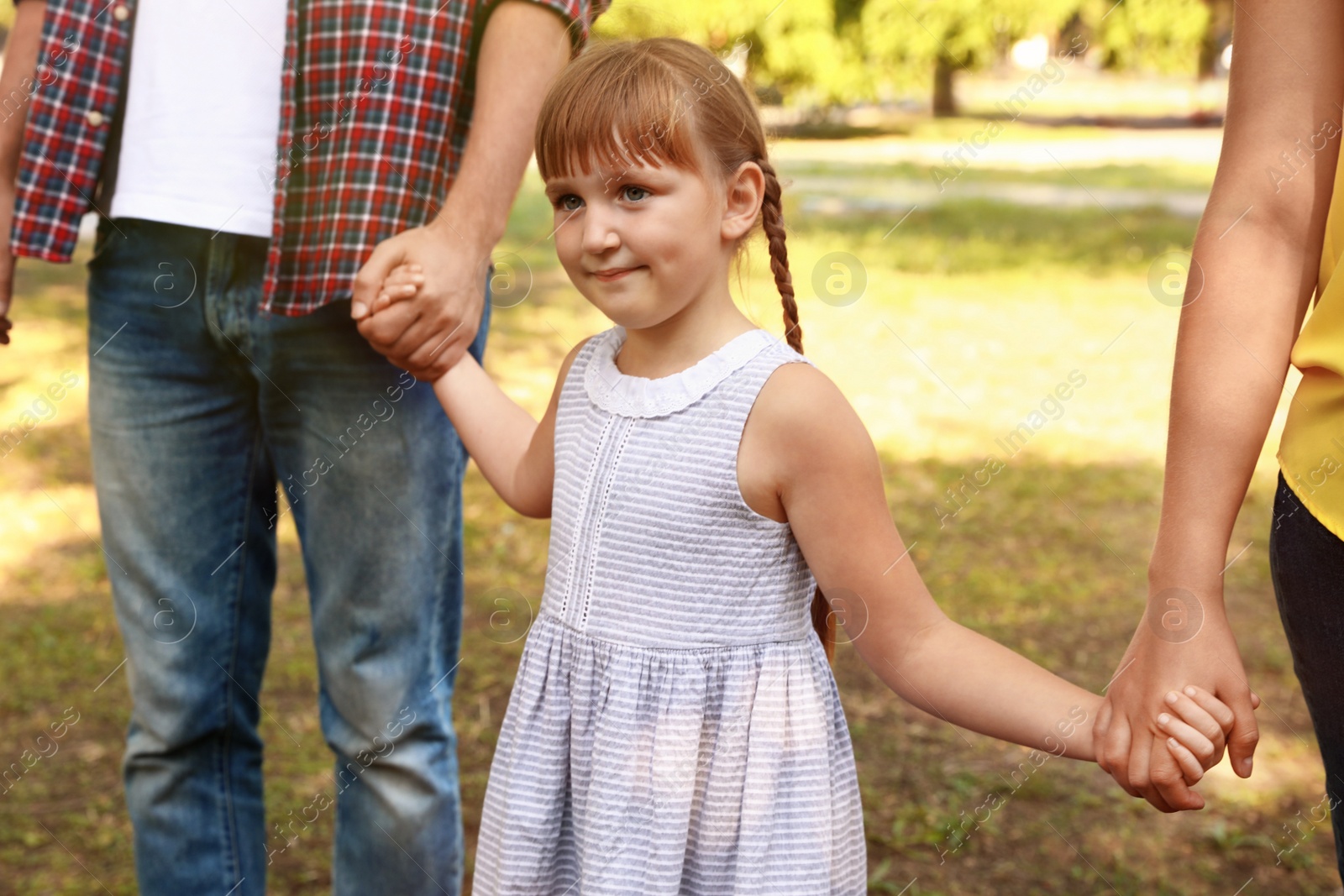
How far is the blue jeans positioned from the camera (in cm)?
188

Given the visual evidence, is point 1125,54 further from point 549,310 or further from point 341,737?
point 341,737

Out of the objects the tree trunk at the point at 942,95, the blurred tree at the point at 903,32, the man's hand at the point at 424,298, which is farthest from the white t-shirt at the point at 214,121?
the tree trunk at the point at 942,95

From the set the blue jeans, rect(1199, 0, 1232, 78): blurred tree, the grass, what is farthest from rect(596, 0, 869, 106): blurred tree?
the blue jeans

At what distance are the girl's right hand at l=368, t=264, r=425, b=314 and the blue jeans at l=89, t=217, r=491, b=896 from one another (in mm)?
165

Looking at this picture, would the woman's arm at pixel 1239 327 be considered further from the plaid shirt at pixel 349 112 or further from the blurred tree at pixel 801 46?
the blurred tree at pixel 801 46

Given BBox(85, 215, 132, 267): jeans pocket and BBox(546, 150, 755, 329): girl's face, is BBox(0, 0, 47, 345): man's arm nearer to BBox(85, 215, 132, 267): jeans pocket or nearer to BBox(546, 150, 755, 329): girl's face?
BBox(85, 215, 132, 267): jeans pocket

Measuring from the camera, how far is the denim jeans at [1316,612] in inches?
45.8

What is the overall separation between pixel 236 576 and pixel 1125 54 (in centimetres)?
2741

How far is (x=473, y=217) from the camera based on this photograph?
1784mm

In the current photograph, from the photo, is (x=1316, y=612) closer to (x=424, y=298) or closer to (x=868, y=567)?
(x=868, y=567)

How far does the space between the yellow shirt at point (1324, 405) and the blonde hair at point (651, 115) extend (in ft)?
2.09

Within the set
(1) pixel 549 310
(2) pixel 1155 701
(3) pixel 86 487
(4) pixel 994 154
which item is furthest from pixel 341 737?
(4) pixel 994 154

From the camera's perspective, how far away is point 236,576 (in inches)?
81.2

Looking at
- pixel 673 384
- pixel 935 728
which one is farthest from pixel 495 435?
pixel 935 728
